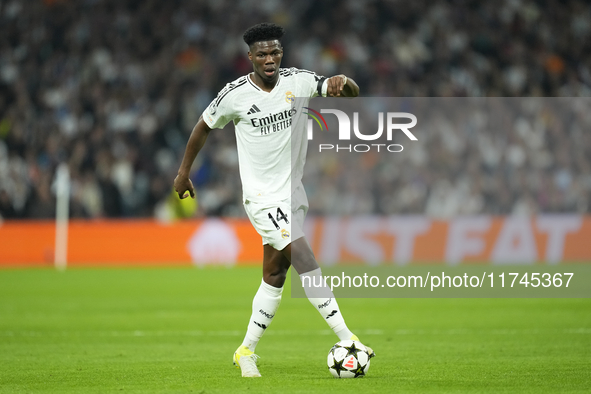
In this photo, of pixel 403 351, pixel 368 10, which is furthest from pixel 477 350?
pixel 368 10

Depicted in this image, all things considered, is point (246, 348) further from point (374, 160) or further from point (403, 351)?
point (374, 160)

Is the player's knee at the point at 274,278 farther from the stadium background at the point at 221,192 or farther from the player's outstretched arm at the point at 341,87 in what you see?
the player's outstretched arm at the point at 341,87

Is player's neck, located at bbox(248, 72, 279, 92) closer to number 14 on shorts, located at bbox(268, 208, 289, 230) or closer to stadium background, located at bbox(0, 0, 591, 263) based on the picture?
number 14 on shorts, located at bbox(268, 208, 289, 230)

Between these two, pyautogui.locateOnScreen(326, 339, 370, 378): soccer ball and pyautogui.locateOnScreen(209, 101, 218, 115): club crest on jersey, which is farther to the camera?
pyautogui.locateOnScreen(209, 101, 218, 115): club crest on jersey

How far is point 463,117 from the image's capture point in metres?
20.9

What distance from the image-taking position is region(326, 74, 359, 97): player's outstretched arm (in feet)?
20.7

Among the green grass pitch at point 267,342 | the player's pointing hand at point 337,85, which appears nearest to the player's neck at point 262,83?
the player's pointing hand at point 337,85

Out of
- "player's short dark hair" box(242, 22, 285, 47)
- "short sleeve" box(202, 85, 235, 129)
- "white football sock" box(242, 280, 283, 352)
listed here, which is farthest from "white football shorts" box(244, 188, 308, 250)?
"player's short dark hair" box(242, 22, 285, 47)

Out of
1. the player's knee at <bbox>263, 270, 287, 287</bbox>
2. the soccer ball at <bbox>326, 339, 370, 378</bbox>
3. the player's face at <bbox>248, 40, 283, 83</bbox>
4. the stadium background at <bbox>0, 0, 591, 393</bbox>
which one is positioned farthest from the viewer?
the stadium background at <bbox>0, 0, 591, 393</bbox>

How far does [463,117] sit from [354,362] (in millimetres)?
15439

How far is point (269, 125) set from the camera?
6527 millimetres

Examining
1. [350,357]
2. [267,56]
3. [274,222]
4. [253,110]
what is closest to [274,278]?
[274,222]

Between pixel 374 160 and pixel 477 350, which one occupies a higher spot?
pixel 374 160

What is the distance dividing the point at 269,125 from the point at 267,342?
3308 millimetres
